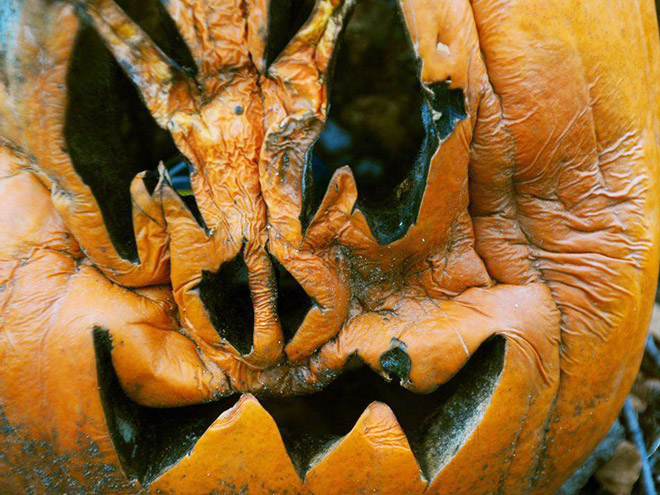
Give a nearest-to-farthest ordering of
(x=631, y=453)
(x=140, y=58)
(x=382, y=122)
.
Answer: (x=140, y=58) < (x=382, y=122) < (x=631, y=453)

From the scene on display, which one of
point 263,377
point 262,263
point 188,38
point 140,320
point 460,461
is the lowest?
point 460,461

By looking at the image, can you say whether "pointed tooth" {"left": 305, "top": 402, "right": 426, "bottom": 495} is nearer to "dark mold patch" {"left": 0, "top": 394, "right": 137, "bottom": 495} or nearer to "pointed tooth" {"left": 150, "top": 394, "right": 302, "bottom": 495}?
"pointed tooth" {"left": 150, "top": 394, "right": 302, "bottom": 495}

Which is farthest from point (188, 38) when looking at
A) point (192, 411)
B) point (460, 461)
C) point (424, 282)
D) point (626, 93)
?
point (460, 461)

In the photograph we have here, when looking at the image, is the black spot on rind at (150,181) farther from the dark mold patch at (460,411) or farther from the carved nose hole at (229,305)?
the dark mold patch at (460,411)

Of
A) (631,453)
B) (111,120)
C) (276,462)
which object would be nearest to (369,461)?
(276,462)

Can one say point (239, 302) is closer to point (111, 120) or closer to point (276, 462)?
point (276, 462)

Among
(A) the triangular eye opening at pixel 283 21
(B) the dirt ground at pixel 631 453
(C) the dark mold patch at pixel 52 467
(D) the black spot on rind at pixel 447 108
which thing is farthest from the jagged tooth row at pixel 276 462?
(B) the dirt ground at pixel 631 453

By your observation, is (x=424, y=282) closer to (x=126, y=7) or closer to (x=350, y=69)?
(x=350, y=69)
